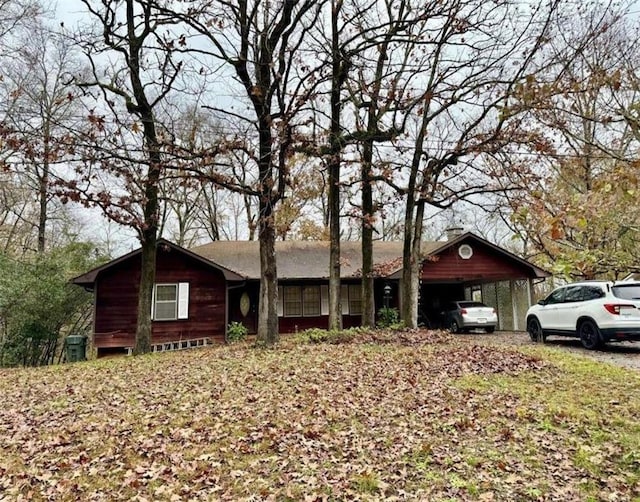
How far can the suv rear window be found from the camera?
10.1 m

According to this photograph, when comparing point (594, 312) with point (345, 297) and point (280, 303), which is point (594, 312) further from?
point (280, 303)

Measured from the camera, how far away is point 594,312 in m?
10.8

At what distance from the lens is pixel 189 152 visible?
1102 cm

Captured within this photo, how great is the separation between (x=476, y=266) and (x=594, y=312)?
8.43m

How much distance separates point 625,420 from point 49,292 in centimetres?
1687

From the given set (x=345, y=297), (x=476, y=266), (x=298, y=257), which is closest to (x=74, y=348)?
(x=298, y=257)

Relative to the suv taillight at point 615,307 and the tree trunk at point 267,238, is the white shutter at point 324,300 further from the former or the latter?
the suv taillight at point 615,307

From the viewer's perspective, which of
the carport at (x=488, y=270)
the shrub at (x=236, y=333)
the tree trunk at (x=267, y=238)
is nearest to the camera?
the tree trunk at (x=267, y=238)

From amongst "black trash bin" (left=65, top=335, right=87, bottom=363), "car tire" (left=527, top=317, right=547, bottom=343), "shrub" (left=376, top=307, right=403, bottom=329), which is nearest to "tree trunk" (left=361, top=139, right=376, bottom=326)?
"shrub" (left=376, top=307, right=403, bottom=329)

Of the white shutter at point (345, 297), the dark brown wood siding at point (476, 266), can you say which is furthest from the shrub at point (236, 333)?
the dark brown wood siding at point (476, 266)

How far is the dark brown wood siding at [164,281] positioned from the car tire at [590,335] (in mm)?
11940

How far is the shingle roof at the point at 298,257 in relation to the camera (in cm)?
1850

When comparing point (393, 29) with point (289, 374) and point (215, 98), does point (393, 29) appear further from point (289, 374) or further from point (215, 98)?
point (289, 374)

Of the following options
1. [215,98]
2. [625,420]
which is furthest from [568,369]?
[215,98]
